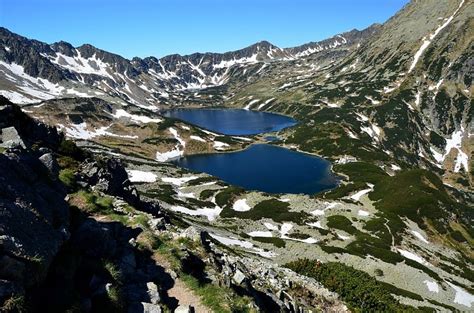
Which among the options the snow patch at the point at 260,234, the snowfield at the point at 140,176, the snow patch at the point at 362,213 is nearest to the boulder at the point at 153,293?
the snow patch at the point at 260,234

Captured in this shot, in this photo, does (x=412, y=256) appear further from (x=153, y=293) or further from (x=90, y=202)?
(x=153, y=293)

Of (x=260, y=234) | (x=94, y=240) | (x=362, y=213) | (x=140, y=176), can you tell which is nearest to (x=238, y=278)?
(x=94, y=240)

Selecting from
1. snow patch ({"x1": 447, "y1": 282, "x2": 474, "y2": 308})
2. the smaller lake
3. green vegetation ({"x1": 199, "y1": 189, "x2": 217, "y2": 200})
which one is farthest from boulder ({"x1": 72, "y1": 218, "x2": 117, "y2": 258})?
the smaller lake

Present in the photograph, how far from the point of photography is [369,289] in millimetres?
35938

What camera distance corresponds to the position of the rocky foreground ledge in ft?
34.8

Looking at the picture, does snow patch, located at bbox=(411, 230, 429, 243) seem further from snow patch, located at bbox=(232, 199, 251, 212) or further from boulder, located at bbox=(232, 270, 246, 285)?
boulder, located at bbox=(232, 270, 246, 285)

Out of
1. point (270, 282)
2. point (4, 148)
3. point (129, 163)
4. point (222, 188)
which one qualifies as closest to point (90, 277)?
point (4, 148)

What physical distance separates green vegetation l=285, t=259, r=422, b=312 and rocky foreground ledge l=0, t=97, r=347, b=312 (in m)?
8.07

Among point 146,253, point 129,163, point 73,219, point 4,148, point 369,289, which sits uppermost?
point 4,148

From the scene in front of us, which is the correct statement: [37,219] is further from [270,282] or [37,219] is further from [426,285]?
[426,285]

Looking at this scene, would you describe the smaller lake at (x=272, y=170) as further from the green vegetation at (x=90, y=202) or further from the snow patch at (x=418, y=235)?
the green vegetation at (x=90, y=202)

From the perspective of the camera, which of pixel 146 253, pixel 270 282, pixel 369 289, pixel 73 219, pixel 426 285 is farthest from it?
pixel 426 285

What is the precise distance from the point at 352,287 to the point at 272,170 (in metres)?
130

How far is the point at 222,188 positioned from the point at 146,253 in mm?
95863
